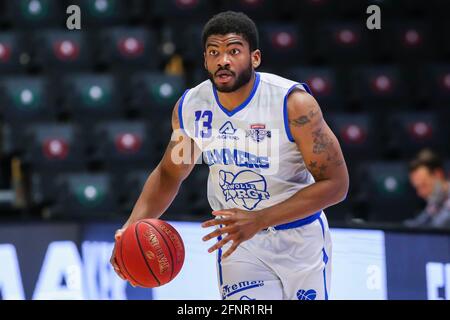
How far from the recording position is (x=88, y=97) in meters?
8.63

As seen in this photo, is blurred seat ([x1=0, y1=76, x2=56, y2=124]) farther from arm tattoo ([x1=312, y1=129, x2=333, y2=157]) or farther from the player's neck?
arm tattoo ([x1=312, y1=129, x2=333, y2=157])

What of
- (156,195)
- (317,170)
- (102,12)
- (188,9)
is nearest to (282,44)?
(188,9)

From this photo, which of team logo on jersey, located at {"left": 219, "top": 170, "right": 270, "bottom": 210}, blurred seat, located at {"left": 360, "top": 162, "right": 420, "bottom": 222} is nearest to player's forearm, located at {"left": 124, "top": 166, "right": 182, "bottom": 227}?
team logo on jersey, located at {"left": 219, "top": 170, "right": 270, "bottom": 210}

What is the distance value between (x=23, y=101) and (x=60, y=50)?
70 cm

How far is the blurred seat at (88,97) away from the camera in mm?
8609

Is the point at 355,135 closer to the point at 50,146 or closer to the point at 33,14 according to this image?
the point at 50,146

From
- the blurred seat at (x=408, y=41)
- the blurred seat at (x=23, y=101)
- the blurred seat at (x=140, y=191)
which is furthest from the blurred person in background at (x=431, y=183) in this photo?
the blurred seat at (x=23, y=101)

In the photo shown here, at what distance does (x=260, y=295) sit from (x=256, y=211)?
414 mm

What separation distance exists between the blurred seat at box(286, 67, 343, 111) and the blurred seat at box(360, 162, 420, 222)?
0.89 metres

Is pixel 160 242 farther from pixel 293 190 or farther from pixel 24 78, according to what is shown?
pixel 24 78

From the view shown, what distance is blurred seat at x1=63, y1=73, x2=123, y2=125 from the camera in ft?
28.2

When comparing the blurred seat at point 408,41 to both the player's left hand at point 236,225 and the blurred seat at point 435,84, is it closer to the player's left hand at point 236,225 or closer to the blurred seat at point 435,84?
the blurred seat at point 435,84

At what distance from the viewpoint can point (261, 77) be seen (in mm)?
4441
